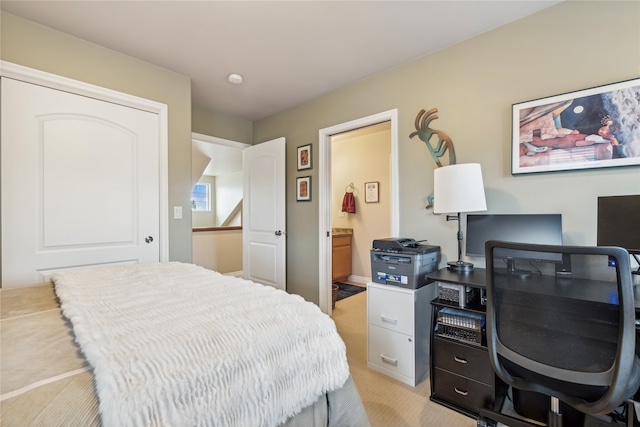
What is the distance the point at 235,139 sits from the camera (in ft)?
12.5

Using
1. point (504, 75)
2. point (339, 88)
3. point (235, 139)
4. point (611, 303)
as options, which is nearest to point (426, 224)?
point (504, 75)

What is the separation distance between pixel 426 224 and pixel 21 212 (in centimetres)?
294

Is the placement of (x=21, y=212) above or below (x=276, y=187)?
below

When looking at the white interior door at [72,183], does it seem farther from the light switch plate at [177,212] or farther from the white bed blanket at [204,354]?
the white bed blanket at [204,354]

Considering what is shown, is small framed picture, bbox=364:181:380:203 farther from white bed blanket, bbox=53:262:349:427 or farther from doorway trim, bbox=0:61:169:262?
white bed blanket, bbox=53:262:349:427

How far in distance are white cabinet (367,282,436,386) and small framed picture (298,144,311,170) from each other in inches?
66.2

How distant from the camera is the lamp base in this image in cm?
189

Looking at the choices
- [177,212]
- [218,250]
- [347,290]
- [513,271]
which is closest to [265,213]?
[177,212]

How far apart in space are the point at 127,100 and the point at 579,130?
3.27m

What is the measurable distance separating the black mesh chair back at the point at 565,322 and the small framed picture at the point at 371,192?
3.42 meters

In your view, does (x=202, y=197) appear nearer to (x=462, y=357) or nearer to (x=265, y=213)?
(x=265, y=213)

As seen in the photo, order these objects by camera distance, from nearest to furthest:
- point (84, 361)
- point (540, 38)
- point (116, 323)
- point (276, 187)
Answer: point (84, 361) < point (116, 323) < point (540, 38) < point (276, 187)

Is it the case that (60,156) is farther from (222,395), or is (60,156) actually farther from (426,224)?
(426,224)

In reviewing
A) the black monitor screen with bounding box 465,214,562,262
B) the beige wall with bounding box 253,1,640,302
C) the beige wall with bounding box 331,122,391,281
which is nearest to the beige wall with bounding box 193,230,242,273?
the beige wall with bounding box 331,122,391,281
